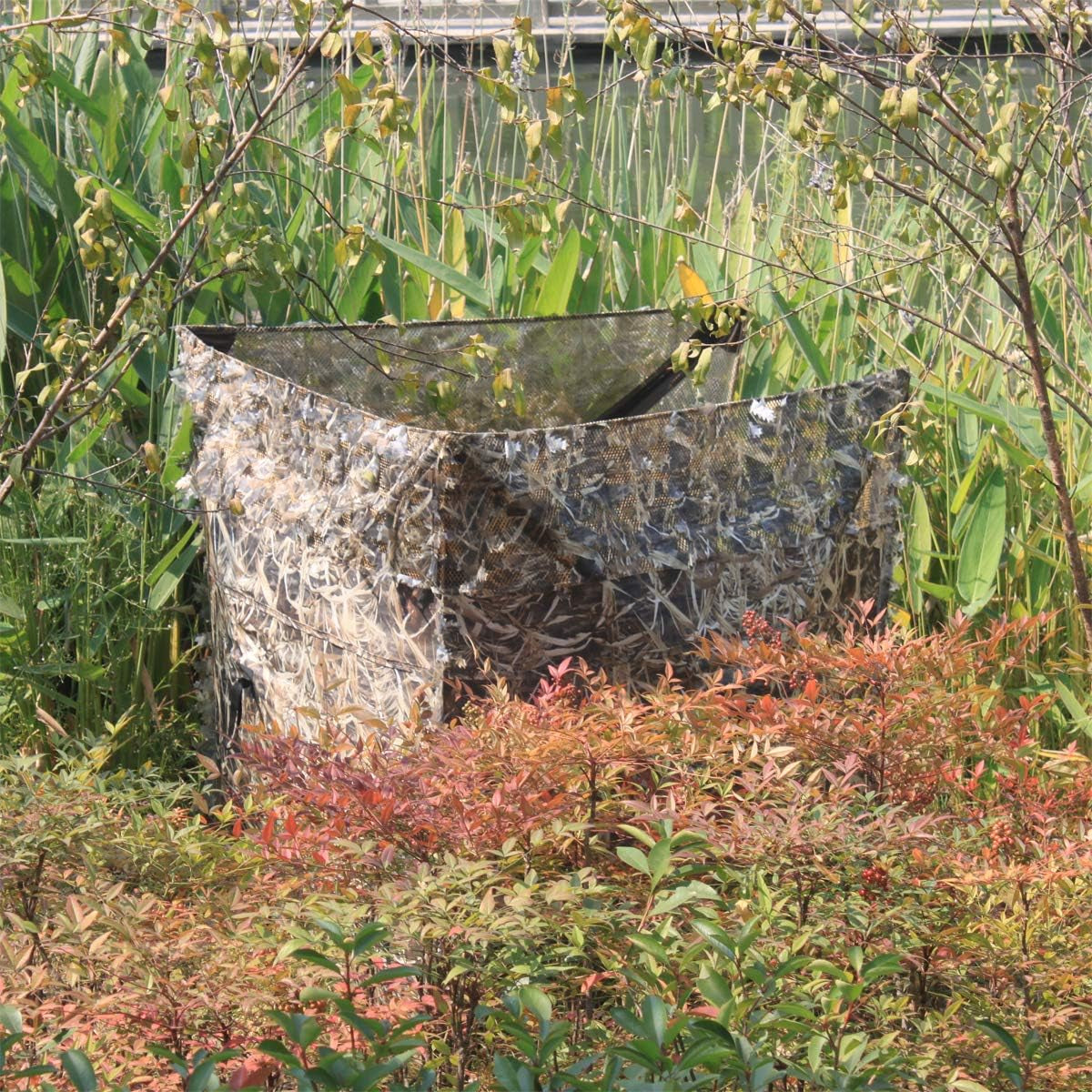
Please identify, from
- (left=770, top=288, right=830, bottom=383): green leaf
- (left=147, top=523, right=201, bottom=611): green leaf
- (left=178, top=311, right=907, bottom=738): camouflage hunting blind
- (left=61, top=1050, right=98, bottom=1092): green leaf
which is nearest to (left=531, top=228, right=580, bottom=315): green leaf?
(left=770, top=288, right=830, bottom=383): green leaf

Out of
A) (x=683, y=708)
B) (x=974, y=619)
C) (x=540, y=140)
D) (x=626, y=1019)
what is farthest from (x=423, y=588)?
(x=974, y=619)

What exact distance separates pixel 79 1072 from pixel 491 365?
1.29 meters

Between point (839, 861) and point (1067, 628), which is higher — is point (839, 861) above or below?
above

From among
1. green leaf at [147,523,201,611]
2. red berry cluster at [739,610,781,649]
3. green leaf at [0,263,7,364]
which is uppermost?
green leaf at [0,263,7,364]

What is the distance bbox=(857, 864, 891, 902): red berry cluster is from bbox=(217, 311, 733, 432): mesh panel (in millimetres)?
969

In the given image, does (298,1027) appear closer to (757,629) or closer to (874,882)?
(874,882)

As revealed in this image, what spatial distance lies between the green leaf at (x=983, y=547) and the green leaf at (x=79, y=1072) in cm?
146

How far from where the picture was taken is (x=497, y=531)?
4.85 ft

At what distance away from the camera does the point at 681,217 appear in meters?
1.52

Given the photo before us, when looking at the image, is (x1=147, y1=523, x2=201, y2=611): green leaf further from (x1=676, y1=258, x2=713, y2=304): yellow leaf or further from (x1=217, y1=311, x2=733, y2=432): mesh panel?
(x1=676, y1=258, x2=713, y2=304): yellow leaf

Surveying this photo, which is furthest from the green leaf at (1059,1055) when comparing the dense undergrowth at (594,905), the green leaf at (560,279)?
the green leaf at (560,279)

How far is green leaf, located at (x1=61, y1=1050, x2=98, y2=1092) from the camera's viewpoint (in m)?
0.73

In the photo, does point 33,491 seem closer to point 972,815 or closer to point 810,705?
point 810,705

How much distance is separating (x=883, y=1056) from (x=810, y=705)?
0.49 metres
